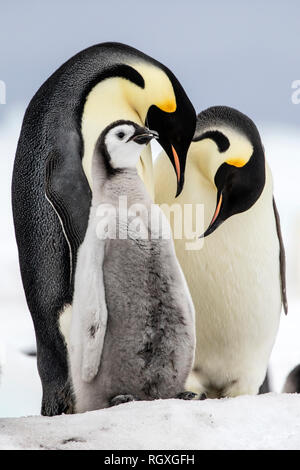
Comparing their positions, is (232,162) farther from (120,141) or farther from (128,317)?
(128,317)

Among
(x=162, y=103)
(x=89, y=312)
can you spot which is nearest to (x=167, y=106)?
(x=162, y=103)

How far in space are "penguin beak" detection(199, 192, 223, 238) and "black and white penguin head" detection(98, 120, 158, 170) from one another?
0.31 meters

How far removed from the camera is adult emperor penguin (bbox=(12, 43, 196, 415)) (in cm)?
138

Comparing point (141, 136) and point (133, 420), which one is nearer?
point (133, 420)

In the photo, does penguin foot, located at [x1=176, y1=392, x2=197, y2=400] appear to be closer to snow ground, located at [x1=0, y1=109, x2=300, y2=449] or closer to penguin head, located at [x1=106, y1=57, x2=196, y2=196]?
snow ground, located at [x1=0, y1=109, x2=300, y2=449]

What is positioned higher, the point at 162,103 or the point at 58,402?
the point at 162,103

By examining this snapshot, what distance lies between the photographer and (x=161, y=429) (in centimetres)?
112

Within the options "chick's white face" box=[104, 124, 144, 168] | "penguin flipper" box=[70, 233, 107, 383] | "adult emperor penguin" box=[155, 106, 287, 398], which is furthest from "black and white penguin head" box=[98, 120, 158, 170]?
"adult emperor penguin" box=[155, 106, 287, 398]

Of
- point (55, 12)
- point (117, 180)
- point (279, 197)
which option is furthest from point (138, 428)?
point (55, 12)

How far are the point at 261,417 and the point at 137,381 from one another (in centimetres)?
22

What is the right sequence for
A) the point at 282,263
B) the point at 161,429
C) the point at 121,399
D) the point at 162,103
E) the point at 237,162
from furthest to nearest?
1. the point at 282,263
2. the point at 237,162
3. the point at 162,103
4. the point at 121,399
5. the point at 161,429

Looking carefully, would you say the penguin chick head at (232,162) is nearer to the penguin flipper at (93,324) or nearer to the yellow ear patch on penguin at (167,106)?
the yellow ear patch on penguin at (167,106)

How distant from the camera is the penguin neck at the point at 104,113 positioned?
141 cm

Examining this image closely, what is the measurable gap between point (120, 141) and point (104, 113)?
14 centimetres
